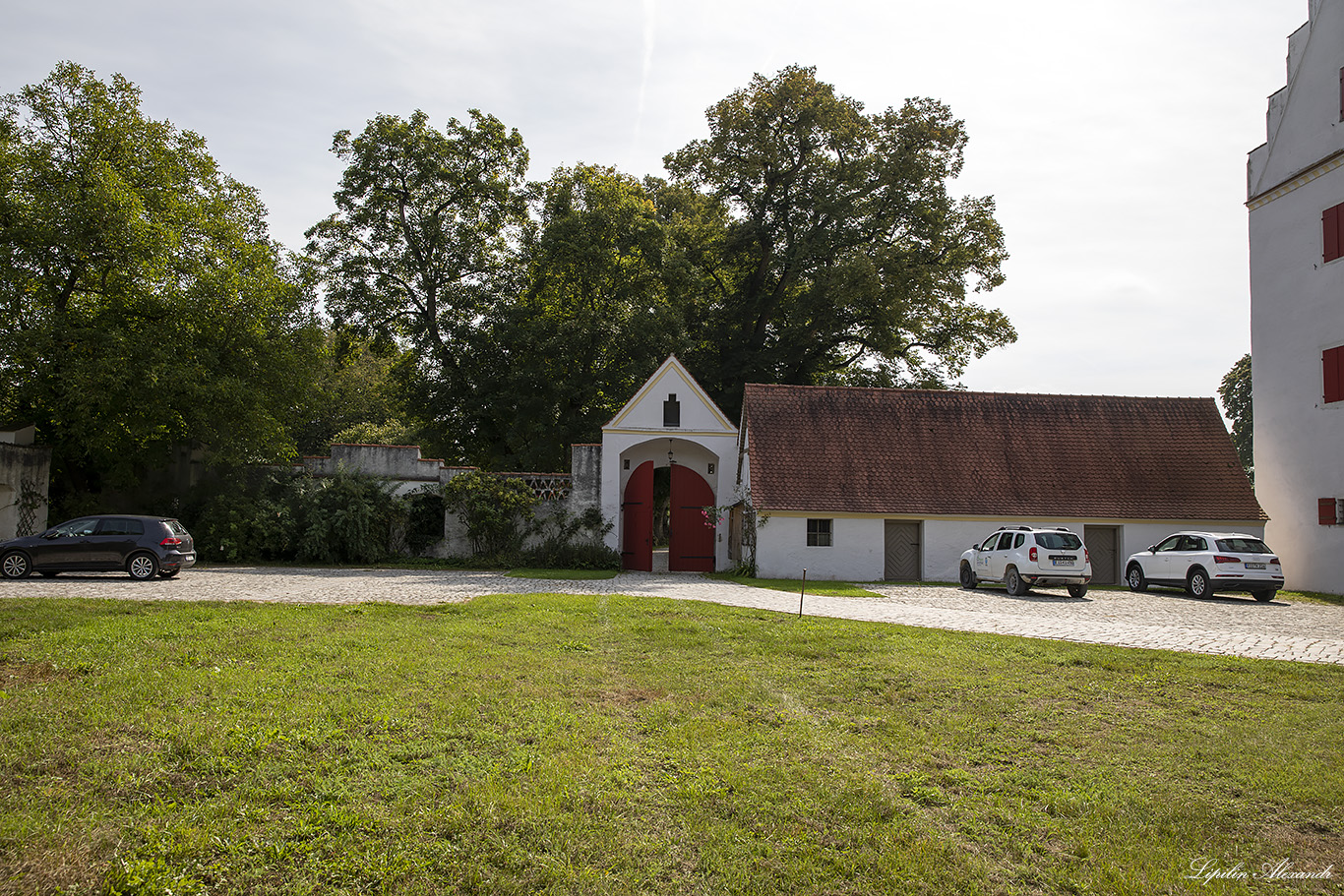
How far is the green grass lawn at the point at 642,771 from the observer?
4.23m

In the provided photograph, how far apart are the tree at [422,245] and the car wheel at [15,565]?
1690cm

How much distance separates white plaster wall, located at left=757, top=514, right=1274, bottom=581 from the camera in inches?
960

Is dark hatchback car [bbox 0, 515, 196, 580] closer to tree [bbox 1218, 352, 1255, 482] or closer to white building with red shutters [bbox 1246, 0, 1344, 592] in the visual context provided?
white building with red shutters [bbox 1246, 0, 1344, 592]

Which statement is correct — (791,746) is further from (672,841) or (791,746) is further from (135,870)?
(135,870)

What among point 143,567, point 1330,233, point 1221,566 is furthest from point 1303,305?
point 143,567

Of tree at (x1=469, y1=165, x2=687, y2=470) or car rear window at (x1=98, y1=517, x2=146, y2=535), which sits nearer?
car rear window at (x1=98, y1=517, x2=146, y2=535)

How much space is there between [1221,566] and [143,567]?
2394 centimetres

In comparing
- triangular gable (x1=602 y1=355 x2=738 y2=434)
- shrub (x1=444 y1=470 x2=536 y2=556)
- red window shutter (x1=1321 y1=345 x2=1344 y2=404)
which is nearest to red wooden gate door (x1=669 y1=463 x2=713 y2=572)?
triangular gable (x1=602 y1=355 x2=738 y2=434)

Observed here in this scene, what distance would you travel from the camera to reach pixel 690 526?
1085 inches

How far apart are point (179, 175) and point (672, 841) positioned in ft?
87.1

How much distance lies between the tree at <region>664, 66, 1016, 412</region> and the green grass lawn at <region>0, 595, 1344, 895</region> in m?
26.7

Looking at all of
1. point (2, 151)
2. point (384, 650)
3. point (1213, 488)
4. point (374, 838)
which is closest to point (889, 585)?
point (1213, 488)

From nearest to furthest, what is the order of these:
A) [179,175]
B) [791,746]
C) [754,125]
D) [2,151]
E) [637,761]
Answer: [637,761], [791,746], [2,151], [179,175], [754,125]

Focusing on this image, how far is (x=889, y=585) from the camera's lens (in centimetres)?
2242
